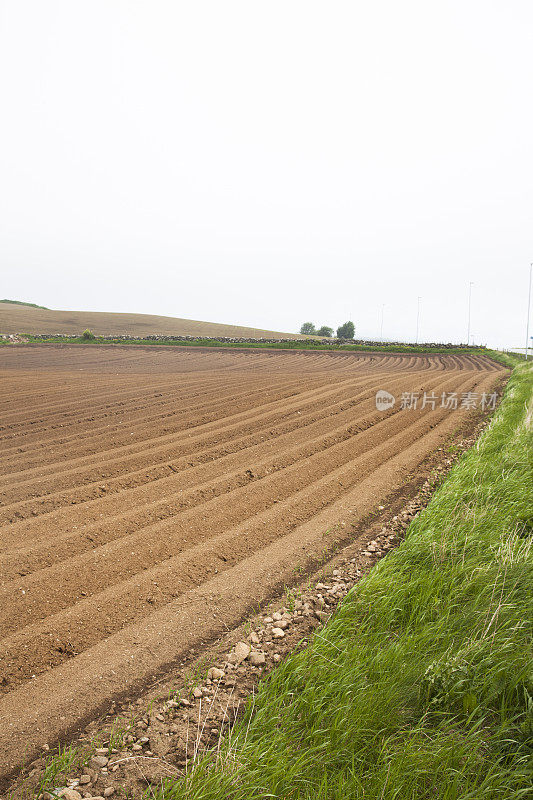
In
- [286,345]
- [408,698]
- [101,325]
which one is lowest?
[408,698]

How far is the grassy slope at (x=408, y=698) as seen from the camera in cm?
213

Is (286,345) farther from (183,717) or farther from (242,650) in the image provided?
(183,717)

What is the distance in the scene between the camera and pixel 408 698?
8.57 feet

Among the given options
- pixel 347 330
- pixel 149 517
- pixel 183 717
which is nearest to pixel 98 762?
pixel 183 717

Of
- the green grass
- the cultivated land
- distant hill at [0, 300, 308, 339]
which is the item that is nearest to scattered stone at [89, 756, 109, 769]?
A: the cultivated land

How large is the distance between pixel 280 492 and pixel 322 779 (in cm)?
432

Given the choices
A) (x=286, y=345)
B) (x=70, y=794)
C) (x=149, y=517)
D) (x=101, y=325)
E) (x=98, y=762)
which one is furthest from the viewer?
(x=101, y=325)

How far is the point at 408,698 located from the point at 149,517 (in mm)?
3662

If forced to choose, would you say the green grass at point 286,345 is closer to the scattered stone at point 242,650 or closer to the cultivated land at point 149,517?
the cultivated land at point 149,517

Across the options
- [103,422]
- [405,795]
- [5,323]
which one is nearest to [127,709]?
[405,795]

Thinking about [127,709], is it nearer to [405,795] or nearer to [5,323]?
[405,795]

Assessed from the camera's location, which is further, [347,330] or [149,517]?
[347,330]

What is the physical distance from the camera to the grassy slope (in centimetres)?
213

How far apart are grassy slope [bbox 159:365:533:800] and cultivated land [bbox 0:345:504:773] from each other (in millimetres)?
1006
